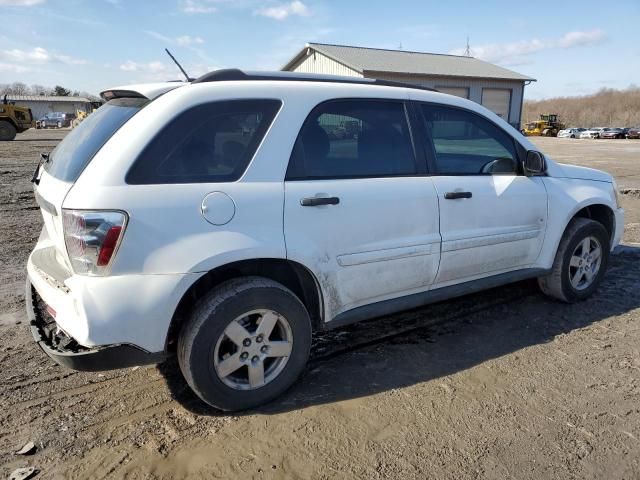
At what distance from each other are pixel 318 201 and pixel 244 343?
0.92m

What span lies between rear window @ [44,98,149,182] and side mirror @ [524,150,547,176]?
2900 millimetres

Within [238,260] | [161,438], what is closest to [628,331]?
[238,260]

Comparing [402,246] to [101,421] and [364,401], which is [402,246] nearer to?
[364,401]

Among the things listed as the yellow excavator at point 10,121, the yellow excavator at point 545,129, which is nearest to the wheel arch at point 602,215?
the yellow excavator at point 10,121

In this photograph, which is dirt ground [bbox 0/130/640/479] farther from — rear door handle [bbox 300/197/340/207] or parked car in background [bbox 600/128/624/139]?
parked car in background [bbox 600/128/624/139]

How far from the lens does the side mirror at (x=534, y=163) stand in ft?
13.0

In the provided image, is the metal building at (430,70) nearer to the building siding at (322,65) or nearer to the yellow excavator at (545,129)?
the building siding at (322,65)

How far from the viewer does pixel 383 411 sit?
2.92m

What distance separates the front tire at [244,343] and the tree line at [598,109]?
270ft

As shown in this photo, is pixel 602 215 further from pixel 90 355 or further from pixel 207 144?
pixel 90 355

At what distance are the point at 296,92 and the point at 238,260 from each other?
1095 mm

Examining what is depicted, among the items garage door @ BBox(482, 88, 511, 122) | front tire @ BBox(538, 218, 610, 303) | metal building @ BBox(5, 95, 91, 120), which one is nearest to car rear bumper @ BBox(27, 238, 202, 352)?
front tire @ BBox(538, 218, 610, 303)

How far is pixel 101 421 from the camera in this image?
9.24ft

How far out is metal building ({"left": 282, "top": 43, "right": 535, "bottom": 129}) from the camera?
89.1 feet
